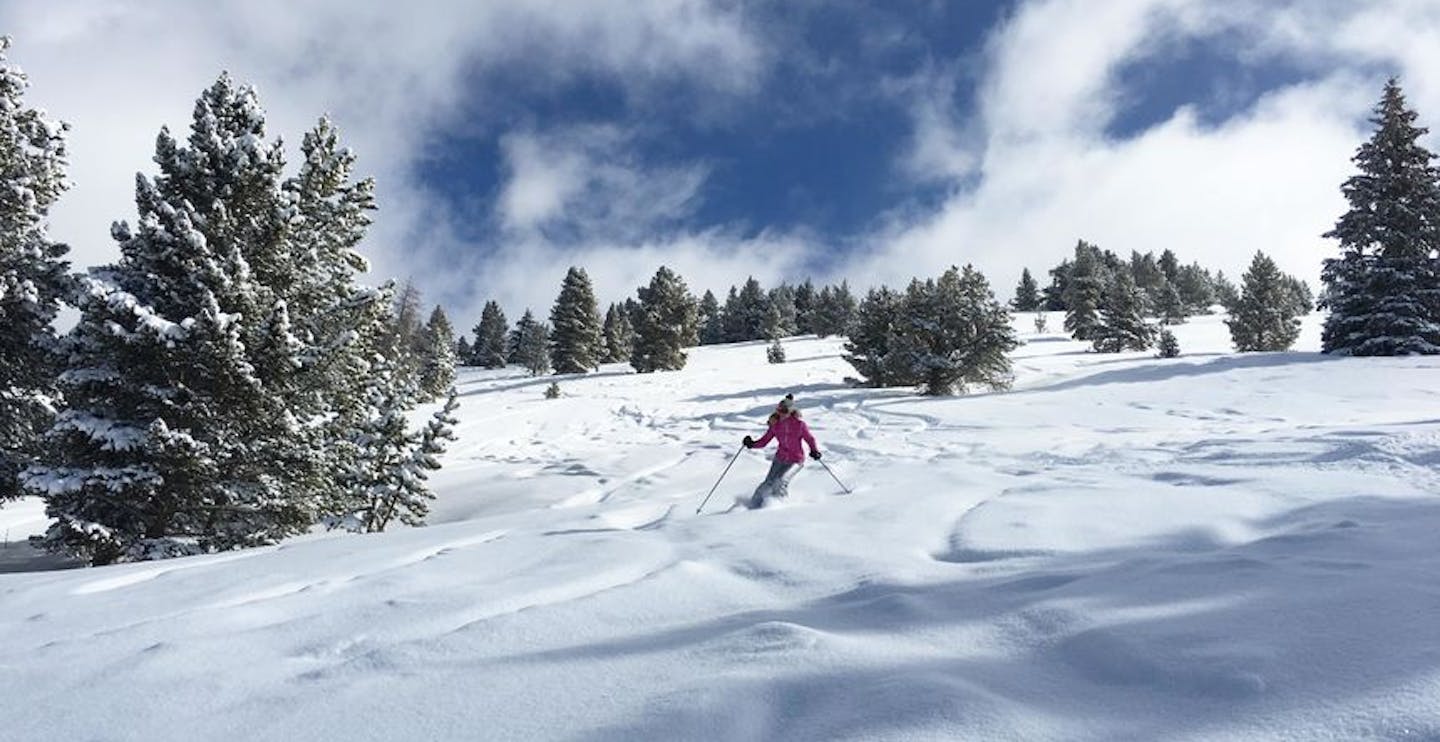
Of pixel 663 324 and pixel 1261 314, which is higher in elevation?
pixel 663 324

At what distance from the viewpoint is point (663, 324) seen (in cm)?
4788

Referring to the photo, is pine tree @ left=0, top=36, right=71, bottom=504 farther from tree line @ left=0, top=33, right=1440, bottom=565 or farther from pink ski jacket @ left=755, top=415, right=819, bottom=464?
pink ski jacket @ left=755, top=415, right=819, bottom=464

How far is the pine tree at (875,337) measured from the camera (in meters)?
28.7

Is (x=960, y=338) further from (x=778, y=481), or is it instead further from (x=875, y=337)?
(x=778, y=481)

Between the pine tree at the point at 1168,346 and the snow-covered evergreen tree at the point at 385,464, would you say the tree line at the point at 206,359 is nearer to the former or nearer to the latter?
the snow-covered evergreen tree at the point at 385,464

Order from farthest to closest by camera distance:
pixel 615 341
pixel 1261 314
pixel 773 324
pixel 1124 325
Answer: pixel 773 324, pixel 615 341, pixel 1124 325, pixel 1261 314

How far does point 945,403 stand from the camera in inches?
864

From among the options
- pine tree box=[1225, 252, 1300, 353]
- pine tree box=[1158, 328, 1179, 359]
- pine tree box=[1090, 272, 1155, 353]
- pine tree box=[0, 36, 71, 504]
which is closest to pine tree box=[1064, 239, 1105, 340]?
pine tree box=[1090, 272, 1155, 353]

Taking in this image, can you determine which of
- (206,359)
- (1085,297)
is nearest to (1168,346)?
(1085,297)

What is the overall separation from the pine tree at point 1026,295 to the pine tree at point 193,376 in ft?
304

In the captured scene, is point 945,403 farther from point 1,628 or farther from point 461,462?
point 1,628

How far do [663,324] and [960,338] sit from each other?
26101 mm

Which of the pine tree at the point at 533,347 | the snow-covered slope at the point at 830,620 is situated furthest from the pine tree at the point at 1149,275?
the snow-covered slope at the point at 830,620

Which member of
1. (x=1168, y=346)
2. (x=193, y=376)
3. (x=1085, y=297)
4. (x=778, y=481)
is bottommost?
(x=778, y=481)
